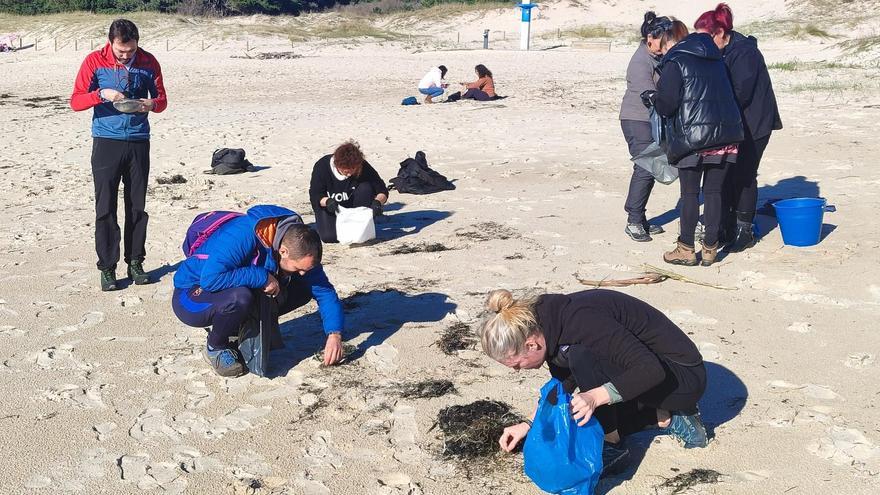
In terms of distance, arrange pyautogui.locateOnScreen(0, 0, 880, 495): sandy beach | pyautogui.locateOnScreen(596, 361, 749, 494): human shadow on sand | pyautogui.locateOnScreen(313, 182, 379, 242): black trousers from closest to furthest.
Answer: pyautogui.locateOnScreen(596, 361, 749, 494): human shadow on sand
pyautogui.locateOnScreen(0, 0, 880, 495): sandy beach
pyautogui.locateOnScreen(313, 182, 379, 242): black trousers

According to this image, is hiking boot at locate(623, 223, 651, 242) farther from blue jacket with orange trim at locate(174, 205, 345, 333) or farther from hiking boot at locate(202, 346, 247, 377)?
hiking boot at locate(202, 346, 247, 377)

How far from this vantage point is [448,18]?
41875mm

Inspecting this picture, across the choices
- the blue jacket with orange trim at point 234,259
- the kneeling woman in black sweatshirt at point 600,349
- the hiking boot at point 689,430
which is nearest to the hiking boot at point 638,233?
the blue jacket with orange trim at point 234,259

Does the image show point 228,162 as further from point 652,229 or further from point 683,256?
point 683,256

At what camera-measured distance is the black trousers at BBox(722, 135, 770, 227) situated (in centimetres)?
641

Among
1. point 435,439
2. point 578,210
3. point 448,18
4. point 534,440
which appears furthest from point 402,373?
point 448,18

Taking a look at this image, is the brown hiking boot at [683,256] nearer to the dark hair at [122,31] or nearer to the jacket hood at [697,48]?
the jacket hood at [697,48]

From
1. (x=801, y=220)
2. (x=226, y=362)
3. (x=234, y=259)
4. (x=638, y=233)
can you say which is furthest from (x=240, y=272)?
(x=801, y=220)

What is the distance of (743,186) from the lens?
6559 millimetres

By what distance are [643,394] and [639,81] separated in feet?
12.0

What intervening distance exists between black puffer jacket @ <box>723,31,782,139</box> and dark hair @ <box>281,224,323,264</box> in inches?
132

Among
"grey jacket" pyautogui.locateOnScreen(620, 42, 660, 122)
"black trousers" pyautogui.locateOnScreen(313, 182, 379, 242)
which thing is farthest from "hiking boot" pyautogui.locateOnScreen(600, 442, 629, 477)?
"black trousers" pyautogui.locateOnScreen(313, 182, 379, 242)

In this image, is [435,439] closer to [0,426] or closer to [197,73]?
[0,426]

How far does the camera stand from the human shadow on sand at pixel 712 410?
11.9 feet
